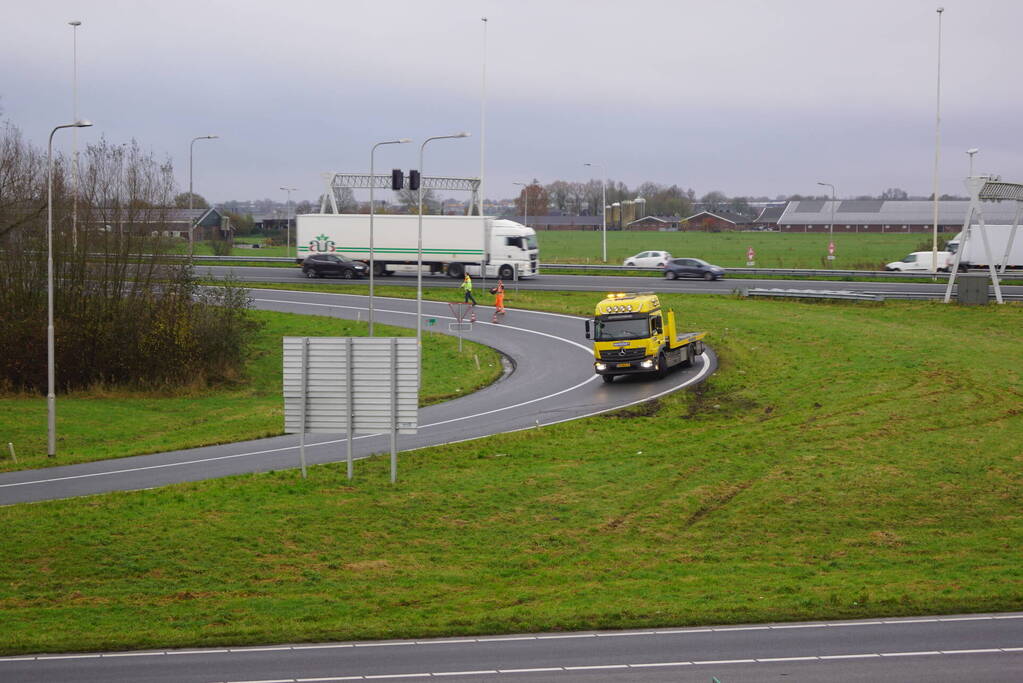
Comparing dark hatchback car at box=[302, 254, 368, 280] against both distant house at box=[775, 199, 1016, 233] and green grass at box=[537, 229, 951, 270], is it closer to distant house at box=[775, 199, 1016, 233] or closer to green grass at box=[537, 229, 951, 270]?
green grass at box=[537, 229, 951, 270]

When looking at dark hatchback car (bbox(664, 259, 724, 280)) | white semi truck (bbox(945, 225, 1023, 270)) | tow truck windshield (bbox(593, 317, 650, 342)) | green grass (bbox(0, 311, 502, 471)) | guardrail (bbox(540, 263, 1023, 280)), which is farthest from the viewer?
white semi truck (bbox(945, 225, 1023, 270))

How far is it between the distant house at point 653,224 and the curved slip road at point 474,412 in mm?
109325

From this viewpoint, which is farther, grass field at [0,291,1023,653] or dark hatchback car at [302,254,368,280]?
dark hatchback car at [302,254,368,280]

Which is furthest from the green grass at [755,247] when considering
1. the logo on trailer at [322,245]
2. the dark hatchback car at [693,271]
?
the logo on trailer at [322,245]

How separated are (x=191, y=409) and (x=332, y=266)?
25914 millimetres

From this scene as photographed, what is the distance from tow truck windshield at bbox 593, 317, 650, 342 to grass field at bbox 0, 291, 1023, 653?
15.5ft

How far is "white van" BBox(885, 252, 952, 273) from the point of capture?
60281 mm

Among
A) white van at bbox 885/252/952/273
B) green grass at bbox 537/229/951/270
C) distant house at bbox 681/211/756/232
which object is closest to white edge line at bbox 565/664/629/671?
white van at bbox 885/252/952/273

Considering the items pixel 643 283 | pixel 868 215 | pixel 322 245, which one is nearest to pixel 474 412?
pixel 643 283

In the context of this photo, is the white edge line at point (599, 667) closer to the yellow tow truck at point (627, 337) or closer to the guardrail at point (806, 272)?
the yellow tow truck at point (627, 337)

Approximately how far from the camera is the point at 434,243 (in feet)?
191

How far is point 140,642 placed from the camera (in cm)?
1224

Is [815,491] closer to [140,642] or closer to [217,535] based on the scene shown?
[217,535]

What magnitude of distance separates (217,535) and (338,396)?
14.7 ft
